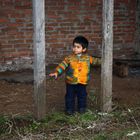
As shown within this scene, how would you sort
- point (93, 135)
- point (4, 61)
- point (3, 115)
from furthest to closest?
point (4, 61) → point (3, 115) → point (93, 135)

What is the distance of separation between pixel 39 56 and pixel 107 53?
1.03m

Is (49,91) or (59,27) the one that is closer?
(49,91)

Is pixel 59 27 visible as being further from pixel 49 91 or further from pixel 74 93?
pixel 74 93

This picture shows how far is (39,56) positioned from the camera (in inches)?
187

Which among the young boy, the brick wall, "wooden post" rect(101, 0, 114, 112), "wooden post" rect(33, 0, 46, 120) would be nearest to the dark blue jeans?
the young boy

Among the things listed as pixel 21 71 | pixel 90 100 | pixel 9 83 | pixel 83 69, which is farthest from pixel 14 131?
pixel 21 71

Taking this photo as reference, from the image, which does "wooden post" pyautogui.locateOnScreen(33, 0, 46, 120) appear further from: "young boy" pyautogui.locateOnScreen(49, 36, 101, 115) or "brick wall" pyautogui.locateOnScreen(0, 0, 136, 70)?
"brick wall" pyautogui.locateOnScreen(0, 0, 136, 70)

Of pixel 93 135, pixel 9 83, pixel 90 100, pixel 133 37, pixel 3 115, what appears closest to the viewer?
pixel 93 135

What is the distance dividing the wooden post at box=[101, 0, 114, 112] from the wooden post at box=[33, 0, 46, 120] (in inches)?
36.1

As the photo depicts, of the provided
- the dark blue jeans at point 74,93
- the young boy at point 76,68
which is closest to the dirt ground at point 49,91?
the dark blue jeans at point 74,93

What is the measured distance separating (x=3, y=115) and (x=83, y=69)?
1295mm

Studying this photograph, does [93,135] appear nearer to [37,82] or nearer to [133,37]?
[37,82]

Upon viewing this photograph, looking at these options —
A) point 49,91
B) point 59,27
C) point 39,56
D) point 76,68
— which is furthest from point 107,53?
point 59,27

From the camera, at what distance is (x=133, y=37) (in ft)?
28.9
